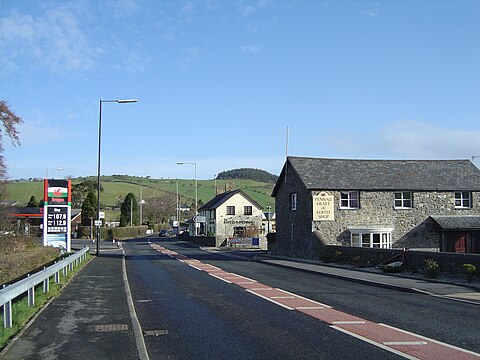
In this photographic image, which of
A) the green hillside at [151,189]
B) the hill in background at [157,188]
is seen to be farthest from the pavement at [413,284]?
the green hillside at [151,189]

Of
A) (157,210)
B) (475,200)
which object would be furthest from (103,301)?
(157,210)

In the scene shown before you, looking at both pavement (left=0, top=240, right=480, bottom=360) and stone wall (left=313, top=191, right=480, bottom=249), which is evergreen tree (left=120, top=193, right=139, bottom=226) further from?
pavement (left=0, top=240, right=480, bottom=360)

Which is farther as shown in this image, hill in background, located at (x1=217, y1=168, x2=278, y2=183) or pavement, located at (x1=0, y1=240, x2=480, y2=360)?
hill in background, located at (x1=217, y1=168, x2=278, y2=183)

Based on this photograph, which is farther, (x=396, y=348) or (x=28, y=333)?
(x=28, y=333)

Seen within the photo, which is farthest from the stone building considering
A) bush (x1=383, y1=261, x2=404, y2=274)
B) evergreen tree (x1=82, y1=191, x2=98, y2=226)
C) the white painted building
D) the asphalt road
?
evergreen tree (x1=82, y1=191, x2=98, y2=226)

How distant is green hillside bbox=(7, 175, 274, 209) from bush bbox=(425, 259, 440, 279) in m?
76.5

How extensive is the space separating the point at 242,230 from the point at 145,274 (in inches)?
1970

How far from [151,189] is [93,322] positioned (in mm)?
137834

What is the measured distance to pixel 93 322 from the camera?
10898 mm

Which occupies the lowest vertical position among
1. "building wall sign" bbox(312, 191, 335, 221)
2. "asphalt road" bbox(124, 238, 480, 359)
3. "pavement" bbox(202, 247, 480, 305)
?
"pavement" bbox(202, 247, 480, 305)

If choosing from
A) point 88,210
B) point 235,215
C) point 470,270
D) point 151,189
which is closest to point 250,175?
point 151,189

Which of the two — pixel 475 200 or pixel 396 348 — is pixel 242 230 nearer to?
pixel 475 200

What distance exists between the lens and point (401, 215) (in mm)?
36906

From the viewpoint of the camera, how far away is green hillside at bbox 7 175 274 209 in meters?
108
